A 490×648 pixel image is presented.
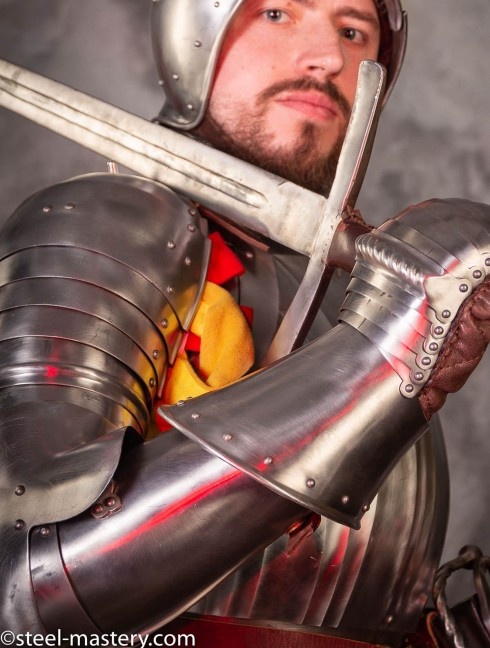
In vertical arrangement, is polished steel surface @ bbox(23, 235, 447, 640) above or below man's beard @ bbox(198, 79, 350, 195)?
below

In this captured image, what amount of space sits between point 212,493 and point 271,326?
0.53 meters

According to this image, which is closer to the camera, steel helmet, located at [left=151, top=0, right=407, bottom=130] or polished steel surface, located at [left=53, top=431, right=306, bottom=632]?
polished steel surface, located at [left=53, top=431, right=306, bottom=632]

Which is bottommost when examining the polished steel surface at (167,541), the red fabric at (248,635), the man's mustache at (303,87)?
the red fabric at (248,635)

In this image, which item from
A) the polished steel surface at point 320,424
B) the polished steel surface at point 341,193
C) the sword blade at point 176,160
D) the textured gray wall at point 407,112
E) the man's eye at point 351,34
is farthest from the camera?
the textured gray wall at point 407,112

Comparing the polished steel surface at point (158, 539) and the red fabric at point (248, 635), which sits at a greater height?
the polished steel surface at point (158, 539)

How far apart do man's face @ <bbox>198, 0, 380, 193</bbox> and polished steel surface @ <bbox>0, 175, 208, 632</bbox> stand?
309 millimetres

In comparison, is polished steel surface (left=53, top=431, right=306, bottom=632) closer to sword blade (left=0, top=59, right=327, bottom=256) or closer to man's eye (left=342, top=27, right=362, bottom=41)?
sword blade (left=0, top=59, right=327, bottom=256)

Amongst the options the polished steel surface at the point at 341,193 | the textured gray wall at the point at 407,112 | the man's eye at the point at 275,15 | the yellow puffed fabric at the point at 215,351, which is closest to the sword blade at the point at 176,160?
the polished steel surface at the point at 341,193

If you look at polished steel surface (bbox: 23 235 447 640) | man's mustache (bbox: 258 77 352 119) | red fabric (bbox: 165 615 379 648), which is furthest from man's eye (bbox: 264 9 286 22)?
red fabric (bbox: 165 615 379 648)

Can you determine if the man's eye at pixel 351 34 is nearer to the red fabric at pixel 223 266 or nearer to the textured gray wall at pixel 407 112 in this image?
the red fabric at pixel 223 266

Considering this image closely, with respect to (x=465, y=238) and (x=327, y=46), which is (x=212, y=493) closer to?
(x=465, y=238)

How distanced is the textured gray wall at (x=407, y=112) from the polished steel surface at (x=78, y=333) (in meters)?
1.12

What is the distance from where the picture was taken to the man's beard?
1935 mm

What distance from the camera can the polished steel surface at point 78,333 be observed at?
1328 millimetres
